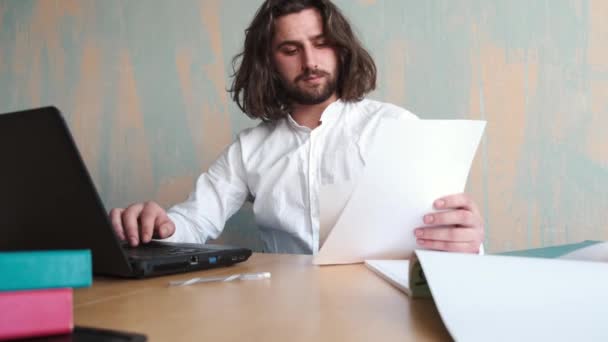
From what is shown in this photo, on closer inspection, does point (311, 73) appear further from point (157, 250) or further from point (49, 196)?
point (49, 196)

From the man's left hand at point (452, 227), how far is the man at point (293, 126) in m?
0.72

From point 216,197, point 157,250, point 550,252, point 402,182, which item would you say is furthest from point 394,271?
point 216,197

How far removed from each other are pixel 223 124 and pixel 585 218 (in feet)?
4.17

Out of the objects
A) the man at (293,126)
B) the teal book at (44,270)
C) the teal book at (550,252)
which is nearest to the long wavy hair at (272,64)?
the man at (293,126)

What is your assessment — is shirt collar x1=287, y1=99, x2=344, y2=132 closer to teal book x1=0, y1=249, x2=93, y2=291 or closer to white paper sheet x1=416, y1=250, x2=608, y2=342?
white paper sheet x1=416, y1=250, x2=608, y2=342

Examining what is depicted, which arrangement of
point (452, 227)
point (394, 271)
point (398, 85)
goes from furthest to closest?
point (398, 85) → point (452, 227) → point (394, 271)

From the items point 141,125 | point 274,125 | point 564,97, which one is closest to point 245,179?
point 274,125

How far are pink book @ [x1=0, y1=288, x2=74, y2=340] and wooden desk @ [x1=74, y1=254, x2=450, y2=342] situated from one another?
0.09m

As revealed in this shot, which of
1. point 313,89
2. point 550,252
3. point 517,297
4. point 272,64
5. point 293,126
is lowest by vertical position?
point 550,252

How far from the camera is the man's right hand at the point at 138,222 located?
0.90 metres

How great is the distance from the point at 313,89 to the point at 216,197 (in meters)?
0.46

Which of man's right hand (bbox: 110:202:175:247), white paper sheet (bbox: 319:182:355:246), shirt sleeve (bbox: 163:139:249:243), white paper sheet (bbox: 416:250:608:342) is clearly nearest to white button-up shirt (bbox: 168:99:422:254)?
shirt sleeve (bbox: 163:139:249:243)

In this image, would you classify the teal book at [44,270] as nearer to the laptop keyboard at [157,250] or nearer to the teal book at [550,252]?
the laptop keyboard at [157,250]

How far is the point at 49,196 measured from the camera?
571 mm
